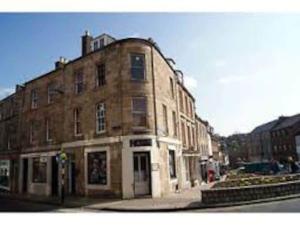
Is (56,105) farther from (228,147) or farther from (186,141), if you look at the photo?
(228,147)

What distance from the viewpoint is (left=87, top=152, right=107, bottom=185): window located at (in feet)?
62.0

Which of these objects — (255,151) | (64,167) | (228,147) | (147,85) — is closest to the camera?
(147,85)

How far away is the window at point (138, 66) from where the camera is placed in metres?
19.2

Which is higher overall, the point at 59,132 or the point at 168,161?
the point at 59,132

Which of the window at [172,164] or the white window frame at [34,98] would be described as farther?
the white window frame at [34,98]

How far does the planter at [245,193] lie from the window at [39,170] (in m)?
13.4

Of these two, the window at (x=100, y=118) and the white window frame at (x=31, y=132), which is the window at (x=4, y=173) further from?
the window at (x=100, y=118)

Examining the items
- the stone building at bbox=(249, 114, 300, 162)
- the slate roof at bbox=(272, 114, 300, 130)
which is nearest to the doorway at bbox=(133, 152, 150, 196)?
the stone building at bbox=(249, 114, 300, 162)

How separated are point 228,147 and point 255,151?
1235cm

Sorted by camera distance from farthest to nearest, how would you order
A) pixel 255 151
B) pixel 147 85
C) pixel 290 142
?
pixel 255 151 → pixel 290 142 → pixel 147 85

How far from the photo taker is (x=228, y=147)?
94500mm

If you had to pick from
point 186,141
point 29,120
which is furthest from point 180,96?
point 29,120

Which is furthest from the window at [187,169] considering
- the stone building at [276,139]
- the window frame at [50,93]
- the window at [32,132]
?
the stone building at [276,139]

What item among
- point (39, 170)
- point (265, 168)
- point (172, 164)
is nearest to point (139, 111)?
point (172, 164)
